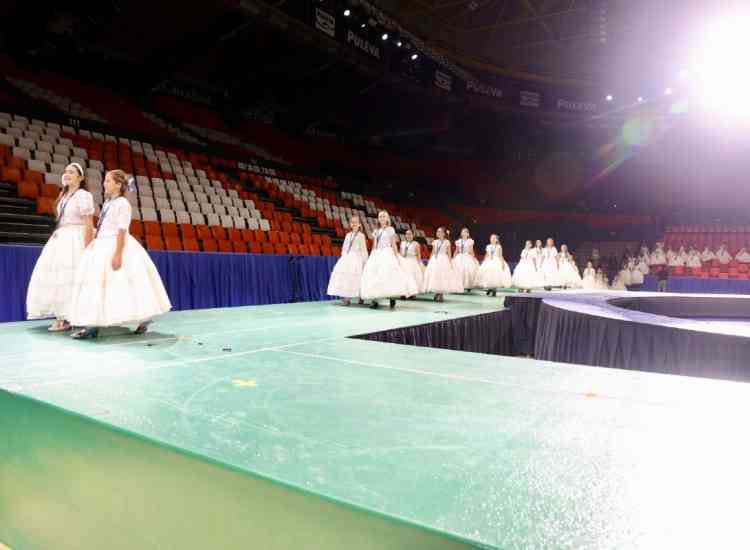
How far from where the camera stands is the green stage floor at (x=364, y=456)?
1.03 m

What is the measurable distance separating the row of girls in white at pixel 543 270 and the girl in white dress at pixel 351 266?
5.90 meters

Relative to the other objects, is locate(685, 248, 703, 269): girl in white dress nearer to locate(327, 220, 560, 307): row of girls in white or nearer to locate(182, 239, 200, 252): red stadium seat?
locate(327, 220, 560, 307): row of girls in white

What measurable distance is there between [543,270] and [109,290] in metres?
10.9

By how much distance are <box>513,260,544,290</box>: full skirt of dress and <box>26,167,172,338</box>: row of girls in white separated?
9256mm

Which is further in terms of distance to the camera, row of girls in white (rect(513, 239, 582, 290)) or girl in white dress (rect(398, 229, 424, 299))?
row of girls in white (rect(513, 239, 582, 290))

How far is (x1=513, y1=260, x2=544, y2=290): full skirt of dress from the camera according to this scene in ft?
38.1

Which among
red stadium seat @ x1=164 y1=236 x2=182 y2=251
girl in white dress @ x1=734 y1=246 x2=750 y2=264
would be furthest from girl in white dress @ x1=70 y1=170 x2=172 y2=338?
girl in white dress @ x1=734 y1=246 x2=750 y2=264

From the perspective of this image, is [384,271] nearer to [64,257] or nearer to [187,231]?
[64,257]

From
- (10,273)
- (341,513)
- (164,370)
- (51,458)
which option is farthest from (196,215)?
(341,513)

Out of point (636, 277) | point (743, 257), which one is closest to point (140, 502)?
point (636, 277)

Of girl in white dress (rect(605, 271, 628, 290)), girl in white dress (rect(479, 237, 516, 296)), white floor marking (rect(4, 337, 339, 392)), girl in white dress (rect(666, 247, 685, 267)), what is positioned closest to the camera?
white floor marking (rect(4, 337, 339, 392))

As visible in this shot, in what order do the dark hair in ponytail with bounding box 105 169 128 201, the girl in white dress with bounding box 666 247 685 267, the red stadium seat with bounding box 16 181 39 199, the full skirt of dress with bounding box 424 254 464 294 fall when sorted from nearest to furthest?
the dark hair in ponytail with bounding box 105 169 128 201
the red stadium seat with bounding box 16 181 39 199
the full skirt of dress with bounding box 424 254 464 294
the girl in white dress with bounding box 666 247 685 267

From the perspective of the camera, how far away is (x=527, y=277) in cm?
1167

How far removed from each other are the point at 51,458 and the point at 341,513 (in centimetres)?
134
